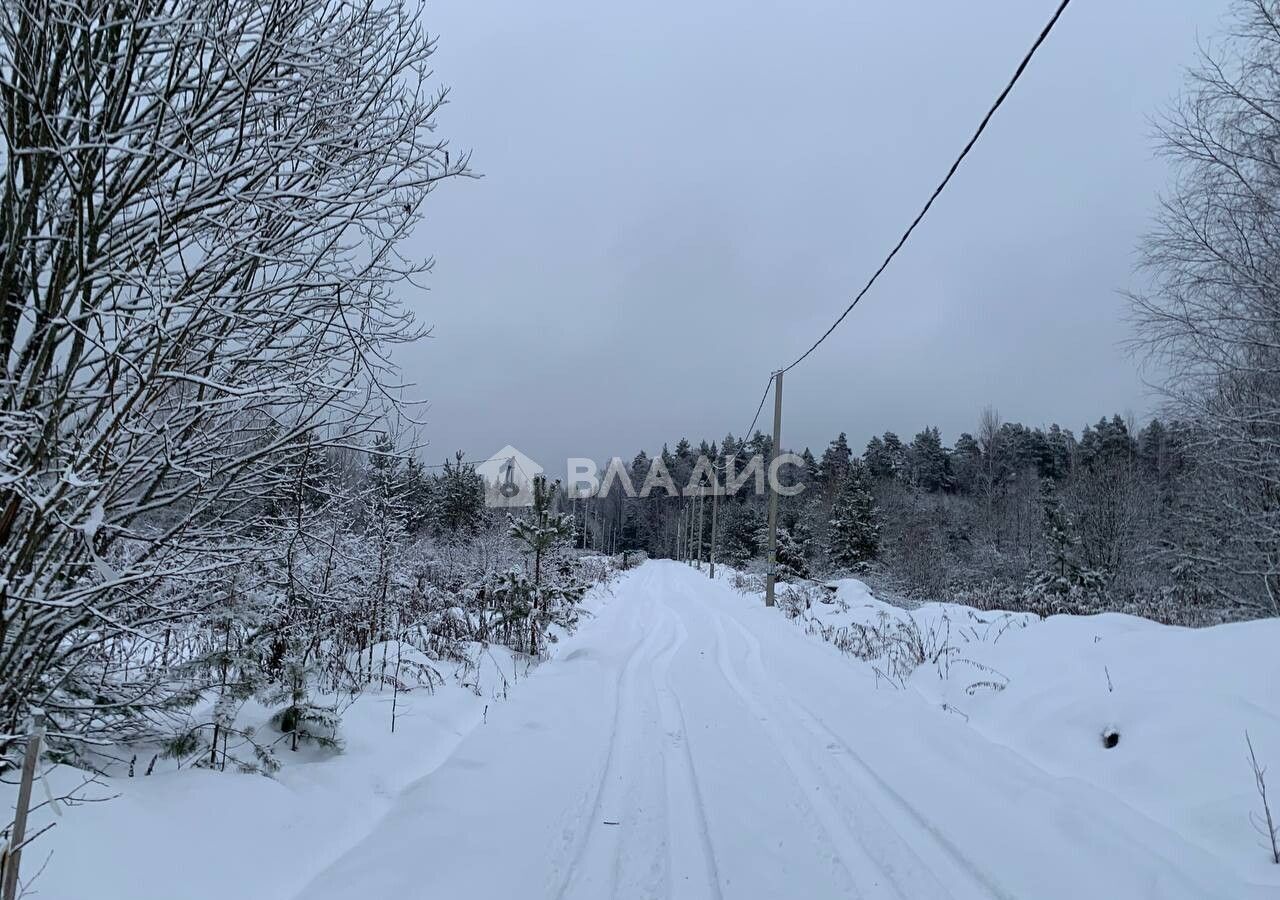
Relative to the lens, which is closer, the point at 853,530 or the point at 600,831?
the point at 600,831

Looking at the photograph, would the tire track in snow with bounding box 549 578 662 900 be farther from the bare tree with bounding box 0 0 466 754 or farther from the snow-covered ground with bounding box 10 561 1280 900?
the bare tree with bounding box 0 0 466 754

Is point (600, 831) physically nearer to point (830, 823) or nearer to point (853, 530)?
point (830, 823)

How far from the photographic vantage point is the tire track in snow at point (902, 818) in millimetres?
2787

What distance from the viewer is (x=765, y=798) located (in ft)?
12.2

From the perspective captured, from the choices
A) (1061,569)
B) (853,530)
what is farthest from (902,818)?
(853,530)

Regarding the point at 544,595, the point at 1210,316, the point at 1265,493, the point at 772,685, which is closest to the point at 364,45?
the point at 772,685

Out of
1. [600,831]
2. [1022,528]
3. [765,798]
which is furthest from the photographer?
[1022,528]

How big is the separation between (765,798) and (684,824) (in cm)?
65

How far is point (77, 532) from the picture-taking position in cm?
259

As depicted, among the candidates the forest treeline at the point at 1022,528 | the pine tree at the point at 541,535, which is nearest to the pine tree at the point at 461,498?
the forest treeline at the point at 1022,528

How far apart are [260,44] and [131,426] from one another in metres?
1.80

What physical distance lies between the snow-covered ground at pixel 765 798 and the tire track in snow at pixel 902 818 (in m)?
0.02

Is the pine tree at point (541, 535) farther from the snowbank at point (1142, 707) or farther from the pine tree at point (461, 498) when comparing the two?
→ the pine tree at point (461, 498)

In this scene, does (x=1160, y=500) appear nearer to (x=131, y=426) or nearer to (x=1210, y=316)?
(x=1210, y=316)
